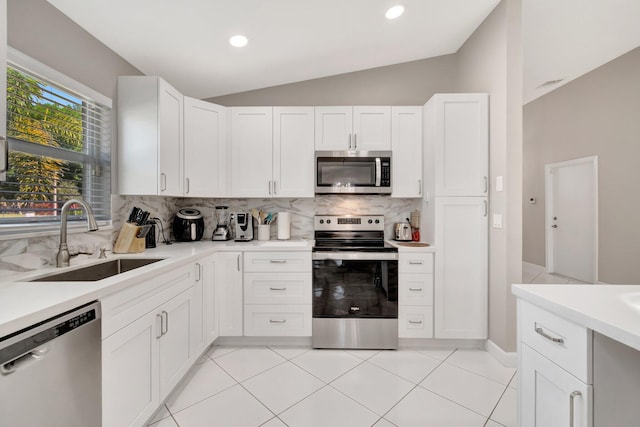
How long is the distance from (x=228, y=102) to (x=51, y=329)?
2.64 metres

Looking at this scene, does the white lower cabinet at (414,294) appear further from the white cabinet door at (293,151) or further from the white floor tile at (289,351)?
the white cabinet door at (293,151)

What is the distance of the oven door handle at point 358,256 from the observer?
2.38 meters

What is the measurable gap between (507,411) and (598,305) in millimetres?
1196

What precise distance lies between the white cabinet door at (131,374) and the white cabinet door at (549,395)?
1755 millimetres

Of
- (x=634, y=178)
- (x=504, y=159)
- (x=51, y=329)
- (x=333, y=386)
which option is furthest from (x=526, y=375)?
(x=634, y=178)

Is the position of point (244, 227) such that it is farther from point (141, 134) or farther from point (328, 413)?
point (328, 413)

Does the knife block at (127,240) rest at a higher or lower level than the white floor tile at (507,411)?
higher

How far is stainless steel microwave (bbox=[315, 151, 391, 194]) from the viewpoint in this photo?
2.68 metres

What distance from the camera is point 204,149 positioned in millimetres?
2580

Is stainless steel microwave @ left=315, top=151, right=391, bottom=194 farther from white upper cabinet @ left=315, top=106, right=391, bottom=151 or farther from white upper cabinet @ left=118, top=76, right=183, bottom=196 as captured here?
white upper cabinet @ left=118, top=76, right=183, bottom=196

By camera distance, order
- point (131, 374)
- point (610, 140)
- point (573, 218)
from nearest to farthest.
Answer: point (131, 374)
point (610, 140)
point (573, 218)

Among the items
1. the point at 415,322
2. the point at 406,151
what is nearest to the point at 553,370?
the point at 415,322

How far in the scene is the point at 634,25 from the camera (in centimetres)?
293

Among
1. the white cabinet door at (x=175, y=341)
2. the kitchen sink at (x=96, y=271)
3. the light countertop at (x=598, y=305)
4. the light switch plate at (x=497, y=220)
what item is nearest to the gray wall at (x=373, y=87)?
the light switch plate at (x=497, y=220)
